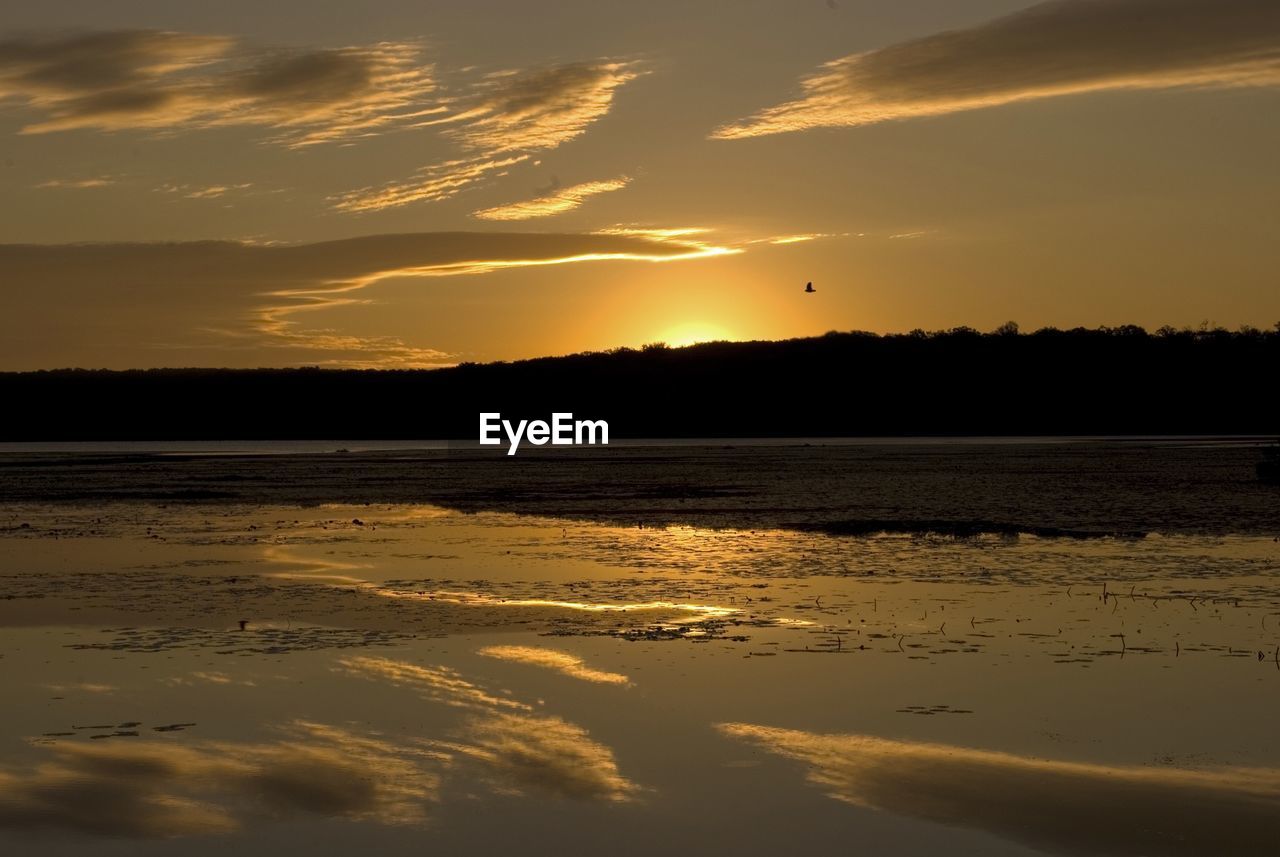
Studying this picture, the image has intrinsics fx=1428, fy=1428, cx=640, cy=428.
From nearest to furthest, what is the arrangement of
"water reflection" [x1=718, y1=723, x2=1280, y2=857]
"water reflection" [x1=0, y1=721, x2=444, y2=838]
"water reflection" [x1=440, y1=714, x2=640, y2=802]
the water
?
1. "water reflection" [x1=718, y1=723, x2=1280, y2=857]
2. the water
3. "water reflection" [x1=0, y1=721, x2=444, y2=838]
4. "water reflection" [x1=440, y1=714, x2=640, y2=802]

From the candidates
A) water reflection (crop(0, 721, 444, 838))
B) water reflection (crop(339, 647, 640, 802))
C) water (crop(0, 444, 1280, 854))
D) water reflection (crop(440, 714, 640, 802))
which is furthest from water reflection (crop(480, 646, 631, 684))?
water reflection (crop(0, 721, 444, 838))

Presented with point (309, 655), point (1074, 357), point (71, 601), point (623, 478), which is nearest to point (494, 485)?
point (623, 478)

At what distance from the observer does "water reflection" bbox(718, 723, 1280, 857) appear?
380 inches

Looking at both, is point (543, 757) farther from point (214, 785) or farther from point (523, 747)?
point (214, 785)

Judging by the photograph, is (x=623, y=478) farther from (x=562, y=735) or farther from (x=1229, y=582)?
(x=562, y=735)

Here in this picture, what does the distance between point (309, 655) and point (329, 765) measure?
202 inches
